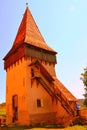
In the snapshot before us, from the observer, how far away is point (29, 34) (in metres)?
30.7

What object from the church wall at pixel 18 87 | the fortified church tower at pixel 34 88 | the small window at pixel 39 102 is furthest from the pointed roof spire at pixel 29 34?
the small window at pixel 39 102

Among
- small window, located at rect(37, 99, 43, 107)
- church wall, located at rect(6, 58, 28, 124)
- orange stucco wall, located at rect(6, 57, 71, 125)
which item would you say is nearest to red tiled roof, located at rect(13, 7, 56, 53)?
orange stucco wall, located at rect(6, 57, 71, 125)

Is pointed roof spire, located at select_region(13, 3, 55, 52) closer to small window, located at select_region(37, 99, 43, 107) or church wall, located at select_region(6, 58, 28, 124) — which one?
church wall, located at select_region(6, 58, 28, 124)

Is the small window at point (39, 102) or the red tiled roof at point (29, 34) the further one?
the red tiled roof at point (29, 34)

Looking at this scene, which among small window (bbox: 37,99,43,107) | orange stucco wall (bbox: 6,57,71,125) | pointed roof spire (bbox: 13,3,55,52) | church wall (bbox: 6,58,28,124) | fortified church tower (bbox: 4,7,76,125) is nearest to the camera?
orange stucco wall (bbox: 6,57,71,125)

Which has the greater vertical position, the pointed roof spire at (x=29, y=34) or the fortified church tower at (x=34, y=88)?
the pointed roof spire at (x=29, y=34)

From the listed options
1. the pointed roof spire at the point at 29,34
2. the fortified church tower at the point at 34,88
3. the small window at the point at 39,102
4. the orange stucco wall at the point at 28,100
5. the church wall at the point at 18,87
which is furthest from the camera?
the pointed roof spire at the point at 29,34

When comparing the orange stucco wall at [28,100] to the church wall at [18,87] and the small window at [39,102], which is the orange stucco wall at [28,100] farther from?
the small window at [39,102]

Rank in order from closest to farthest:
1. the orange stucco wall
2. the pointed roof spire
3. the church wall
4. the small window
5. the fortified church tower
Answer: the orange stucco wall
the church wall
the fortified church tower
the small window
the pointed roof spire

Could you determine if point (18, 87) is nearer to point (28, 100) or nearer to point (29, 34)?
point (28, 100)

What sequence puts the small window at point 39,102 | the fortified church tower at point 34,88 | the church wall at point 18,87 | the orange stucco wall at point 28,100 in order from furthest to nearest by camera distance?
the small window at point 39,102 < the fortified church tower at point 34,88 < the church wall at point 18,87 < the orange stucco wall at point 28,100

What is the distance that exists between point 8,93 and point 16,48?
22.2ft

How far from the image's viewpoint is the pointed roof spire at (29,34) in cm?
2950

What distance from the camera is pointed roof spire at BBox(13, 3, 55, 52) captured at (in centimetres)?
2950
